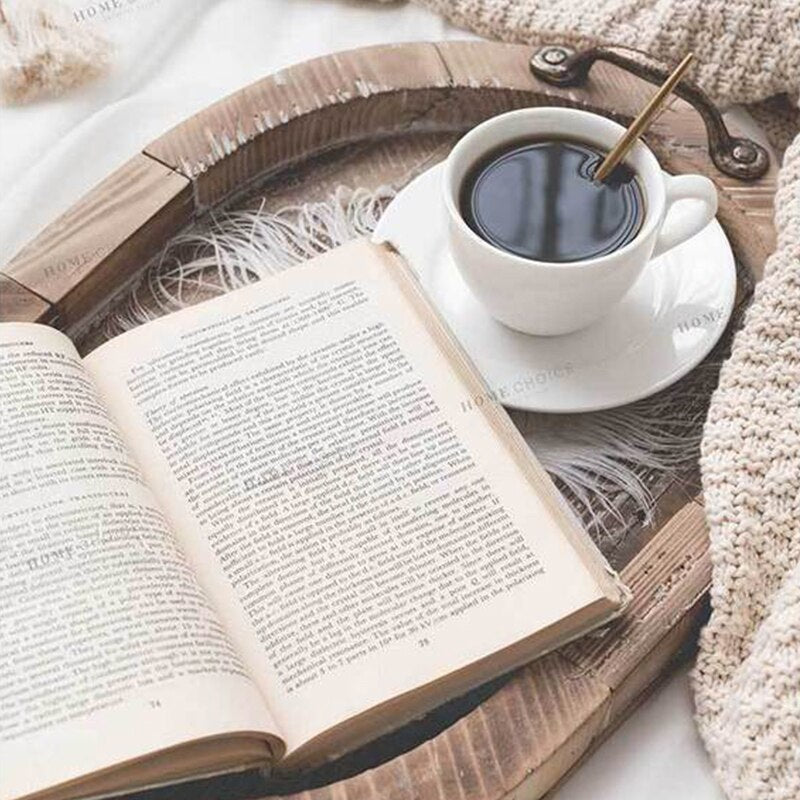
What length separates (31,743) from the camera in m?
0.49

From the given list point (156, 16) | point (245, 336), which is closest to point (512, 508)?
point (245, 336)

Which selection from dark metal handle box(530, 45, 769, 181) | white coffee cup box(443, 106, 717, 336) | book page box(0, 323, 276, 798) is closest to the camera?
book page box(0, 323, 276, 798)

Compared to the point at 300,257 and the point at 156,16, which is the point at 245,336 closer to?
the point at 300,257

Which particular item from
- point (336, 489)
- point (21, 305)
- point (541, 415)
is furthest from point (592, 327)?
point (21, 305)

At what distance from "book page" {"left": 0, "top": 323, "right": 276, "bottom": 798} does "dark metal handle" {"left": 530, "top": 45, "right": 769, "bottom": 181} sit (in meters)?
0.33

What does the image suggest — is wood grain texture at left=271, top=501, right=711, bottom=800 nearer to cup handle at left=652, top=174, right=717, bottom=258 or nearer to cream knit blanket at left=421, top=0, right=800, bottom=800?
cream knit blanket at left=421, top=0, right=800, bottom=800

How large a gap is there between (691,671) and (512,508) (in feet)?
0.38

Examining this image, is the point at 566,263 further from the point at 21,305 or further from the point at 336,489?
the point at 21,305

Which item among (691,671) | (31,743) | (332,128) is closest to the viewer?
(31,743)

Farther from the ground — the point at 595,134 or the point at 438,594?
the point at 595,134

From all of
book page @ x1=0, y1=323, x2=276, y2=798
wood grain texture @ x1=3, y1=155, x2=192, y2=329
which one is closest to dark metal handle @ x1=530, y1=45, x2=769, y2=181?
wood grain texture @ x1=3, y1=155, x2=192, y2=329

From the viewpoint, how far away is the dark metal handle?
0.72m

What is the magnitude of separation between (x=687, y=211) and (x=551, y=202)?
7cm

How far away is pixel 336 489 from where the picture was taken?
Answer: 59cm
